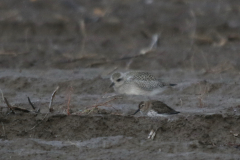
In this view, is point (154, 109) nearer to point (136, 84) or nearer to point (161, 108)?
point (161, 108)

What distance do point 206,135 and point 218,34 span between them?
7379 mm

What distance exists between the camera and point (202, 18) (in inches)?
567

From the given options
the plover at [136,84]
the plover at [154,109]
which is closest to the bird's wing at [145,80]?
the plover at [136,84]

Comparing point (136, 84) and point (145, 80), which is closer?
point (145, 80)

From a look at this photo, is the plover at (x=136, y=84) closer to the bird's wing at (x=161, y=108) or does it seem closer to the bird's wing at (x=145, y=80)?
the bird's wing at (x=145, y=80)

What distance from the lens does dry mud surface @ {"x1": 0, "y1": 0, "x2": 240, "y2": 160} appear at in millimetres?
6078

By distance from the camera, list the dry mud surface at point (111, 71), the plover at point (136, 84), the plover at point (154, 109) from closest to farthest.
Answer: the dry mud surface at point (111, 71) < the plover at point (154, 109) < the plover at point (136, 84)

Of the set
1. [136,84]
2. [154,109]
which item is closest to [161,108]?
[154,109]

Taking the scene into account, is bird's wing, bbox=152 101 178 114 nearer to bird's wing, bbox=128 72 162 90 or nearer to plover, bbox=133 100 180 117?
plover, bbox=133 100 180 117

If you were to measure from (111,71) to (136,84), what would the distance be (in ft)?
3.16

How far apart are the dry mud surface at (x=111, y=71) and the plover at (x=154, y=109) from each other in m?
0.20

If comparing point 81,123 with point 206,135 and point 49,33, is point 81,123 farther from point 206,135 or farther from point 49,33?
point 49,33

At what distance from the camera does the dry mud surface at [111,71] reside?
6078mm

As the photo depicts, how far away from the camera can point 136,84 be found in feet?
32.7
